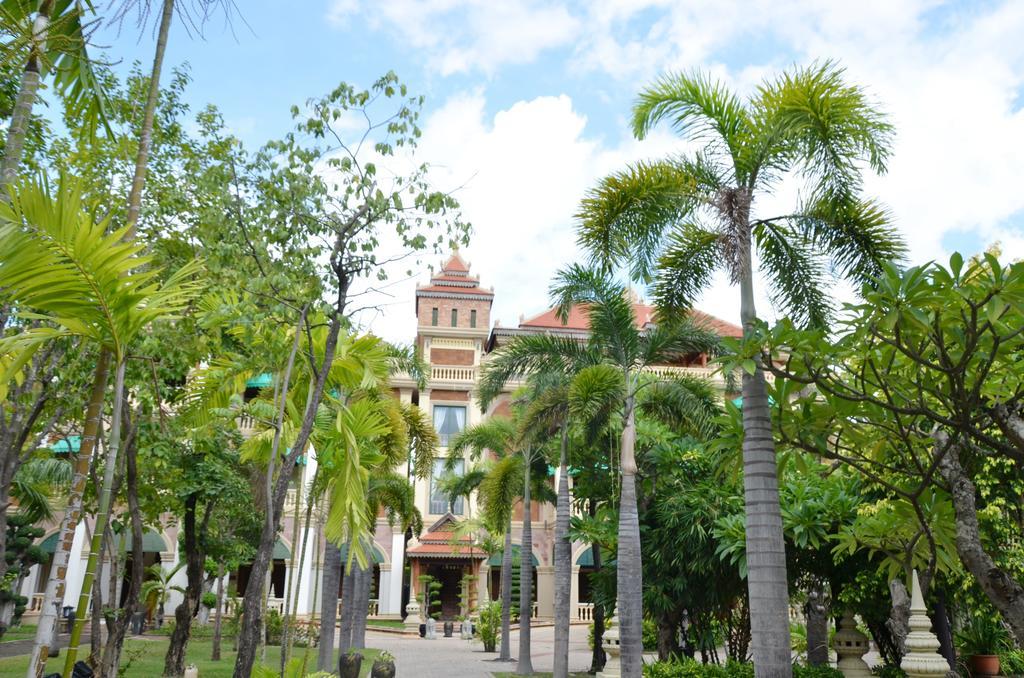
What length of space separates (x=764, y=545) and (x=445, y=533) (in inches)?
1163

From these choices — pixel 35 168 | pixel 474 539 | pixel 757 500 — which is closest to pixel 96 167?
pixel 35 168

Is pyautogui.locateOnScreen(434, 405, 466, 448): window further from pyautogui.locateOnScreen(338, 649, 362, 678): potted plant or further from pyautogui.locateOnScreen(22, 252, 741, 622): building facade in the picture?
pyautogui.locateOnScreen(338, 649, 362, 678): potted plant

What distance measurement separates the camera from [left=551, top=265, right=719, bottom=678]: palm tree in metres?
13.7

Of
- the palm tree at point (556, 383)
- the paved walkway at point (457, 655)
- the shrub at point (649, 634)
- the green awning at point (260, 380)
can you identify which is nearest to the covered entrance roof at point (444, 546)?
the paved walkway at point (457, 655)

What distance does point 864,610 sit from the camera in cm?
1387

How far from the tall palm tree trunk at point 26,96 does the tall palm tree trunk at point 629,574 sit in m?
10.7

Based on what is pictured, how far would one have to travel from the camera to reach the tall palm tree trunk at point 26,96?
16.9 feet

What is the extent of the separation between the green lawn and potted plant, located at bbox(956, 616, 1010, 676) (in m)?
11.8

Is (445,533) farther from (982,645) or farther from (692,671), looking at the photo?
(982,645)

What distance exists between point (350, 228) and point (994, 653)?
542 inches

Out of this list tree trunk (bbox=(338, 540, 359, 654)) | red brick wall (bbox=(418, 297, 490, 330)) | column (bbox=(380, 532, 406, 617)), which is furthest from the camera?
red brick wall (bbox=(418, 297, 490, 330))

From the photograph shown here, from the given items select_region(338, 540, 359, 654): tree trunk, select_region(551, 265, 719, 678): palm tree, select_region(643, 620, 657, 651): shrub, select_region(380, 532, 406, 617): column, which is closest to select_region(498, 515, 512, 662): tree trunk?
select_region(643, 620, 657, 651): shrub

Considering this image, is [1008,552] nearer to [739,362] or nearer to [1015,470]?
[1015,470]

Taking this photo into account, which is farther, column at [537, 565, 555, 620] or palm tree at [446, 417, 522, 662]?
column at [537, 565, 555, 620]
